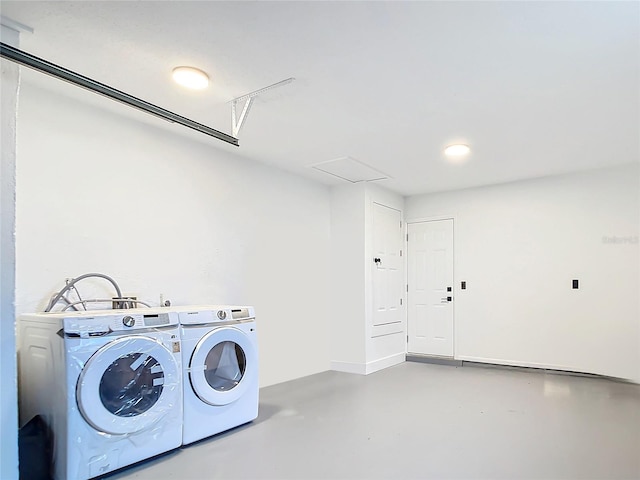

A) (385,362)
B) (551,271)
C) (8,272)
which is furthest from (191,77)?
(551,271)

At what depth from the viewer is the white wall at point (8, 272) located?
1.98 m

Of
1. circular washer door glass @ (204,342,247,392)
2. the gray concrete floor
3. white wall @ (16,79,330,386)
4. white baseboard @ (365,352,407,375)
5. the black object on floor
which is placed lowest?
white baseboard @ (365,352,407,375)

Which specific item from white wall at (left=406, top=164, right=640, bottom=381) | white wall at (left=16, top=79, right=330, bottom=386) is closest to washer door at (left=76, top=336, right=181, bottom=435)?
white wall at (left=16, top=79, right=330, bottom=386)

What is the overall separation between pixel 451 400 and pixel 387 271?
216 cm

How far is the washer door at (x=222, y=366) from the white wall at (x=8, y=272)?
1000mm

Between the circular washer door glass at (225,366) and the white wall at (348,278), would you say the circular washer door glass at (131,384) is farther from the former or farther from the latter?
the white wall at (348,278)

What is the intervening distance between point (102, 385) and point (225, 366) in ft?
3.06

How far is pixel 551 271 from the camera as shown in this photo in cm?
507

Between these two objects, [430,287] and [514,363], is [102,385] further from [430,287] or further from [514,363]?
[514,363]

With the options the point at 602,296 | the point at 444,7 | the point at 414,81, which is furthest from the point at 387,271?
the point at 444,7

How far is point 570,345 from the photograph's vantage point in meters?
4.88

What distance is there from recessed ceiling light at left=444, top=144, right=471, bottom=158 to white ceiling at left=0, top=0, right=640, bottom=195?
0.51 feet

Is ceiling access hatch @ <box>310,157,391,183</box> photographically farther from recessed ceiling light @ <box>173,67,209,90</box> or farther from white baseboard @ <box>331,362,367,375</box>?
white baseboard @ <box>331,362,367,375</box>

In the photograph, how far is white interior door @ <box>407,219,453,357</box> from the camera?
5.79m
